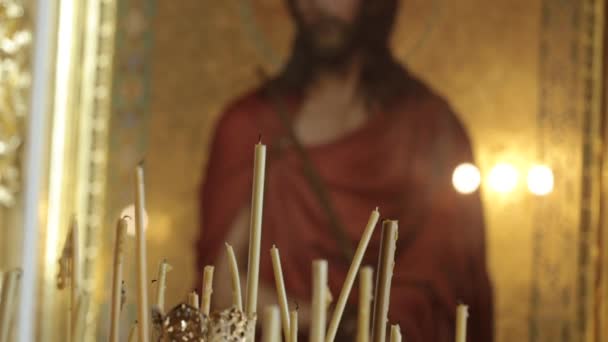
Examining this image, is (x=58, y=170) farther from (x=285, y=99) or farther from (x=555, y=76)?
(x=555, y=76)

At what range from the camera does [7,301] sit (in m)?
0.41

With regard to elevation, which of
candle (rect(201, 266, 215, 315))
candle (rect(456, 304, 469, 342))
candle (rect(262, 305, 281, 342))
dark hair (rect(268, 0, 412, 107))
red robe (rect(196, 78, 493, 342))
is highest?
dark hair (rect(268, 0, 412, 107))

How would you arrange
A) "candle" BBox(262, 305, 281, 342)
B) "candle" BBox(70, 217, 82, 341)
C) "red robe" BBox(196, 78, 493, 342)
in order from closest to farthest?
"candle" BBox(262, 305, 281, 342), "candle" BBox(70, 217, 82, 341), "red robe" BBox(196, 78, 493, 342)

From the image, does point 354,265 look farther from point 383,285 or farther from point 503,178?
point 503,178

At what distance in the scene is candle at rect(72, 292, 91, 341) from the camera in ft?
1.48

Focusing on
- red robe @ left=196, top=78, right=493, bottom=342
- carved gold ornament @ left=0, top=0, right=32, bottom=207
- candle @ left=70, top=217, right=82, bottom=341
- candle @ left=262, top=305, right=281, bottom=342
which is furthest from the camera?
red robe @ left=196, top=78, right=493, bottom=342

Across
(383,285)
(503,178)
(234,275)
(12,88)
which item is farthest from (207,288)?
(503,178)

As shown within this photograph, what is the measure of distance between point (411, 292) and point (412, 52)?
0.61 m

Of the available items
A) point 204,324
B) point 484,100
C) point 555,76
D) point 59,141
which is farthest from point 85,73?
point 204,324

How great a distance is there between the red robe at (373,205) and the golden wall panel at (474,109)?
0.15 feet

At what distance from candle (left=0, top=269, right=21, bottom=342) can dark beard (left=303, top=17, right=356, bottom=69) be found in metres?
2.12

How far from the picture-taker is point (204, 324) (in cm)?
43

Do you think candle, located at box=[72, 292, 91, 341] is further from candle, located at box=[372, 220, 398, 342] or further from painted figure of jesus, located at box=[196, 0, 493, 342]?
painted figure of jesus, located at box=[196, 0, 493, 342]

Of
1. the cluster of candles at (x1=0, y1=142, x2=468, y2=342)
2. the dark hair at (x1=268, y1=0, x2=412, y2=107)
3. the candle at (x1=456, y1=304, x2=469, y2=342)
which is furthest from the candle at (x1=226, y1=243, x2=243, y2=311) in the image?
the dark hair at (x1=268, y1=0, x2=412, y2=107)
